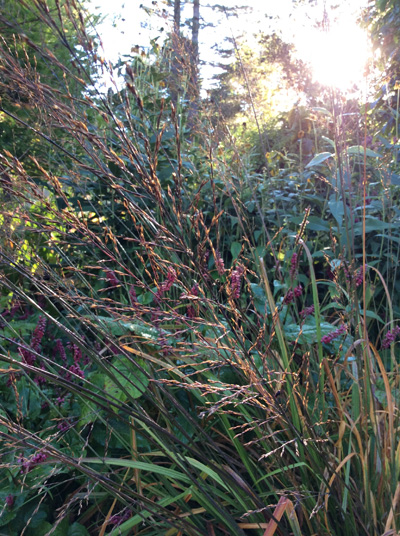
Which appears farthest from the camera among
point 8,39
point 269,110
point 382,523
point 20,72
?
point 269,110

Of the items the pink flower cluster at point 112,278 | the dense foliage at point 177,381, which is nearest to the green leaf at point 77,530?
the dense foliage at point 177,381

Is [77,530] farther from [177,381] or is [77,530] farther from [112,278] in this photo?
[112,278]

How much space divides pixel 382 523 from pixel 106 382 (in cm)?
88

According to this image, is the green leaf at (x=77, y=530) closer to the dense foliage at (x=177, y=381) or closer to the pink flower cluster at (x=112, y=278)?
the dense foliage at (x=177, y=381)

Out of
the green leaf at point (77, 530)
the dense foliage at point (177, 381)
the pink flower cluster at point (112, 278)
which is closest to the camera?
the dense foliage at point (177, 381)

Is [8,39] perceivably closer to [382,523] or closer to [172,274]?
[172,274]

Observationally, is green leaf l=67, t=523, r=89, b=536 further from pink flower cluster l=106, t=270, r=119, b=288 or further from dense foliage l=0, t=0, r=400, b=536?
pink flower cluster l=106, t=270, r=119, b=288

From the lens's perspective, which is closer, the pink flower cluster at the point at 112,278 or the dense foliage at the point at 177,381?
the dense foliage at the point at 177,381

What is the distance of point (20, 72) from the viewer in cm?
92

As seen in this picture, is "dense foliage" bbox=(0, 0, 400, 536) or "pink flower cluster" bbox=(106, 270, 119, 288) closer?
"dense foliage" bbox=(0, 0, 400, 536)

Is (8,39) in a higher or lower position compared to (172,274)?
higher

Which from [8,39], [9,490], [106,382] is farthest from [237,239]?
[8,39]

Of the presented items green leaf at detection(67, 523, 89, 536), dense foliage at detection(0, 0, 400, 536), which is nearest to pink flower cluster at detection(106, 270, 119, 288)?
dense foliage at detection(0, 0, 400, 536)

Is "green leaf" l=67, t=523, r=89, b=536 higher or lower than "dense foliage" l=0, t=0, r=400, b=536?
lower
